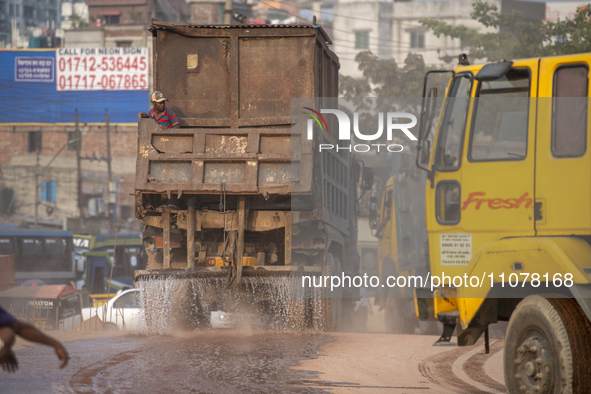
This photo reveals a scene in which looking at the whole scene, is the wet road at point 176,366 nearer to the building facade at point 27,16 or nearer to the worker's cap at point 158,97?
the worker's cap at point 158,97

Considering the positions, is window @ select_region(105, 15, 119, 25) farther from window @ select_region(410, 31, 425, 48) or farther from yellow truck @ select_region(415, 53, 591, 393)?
yellow truck @ select_region(415, 53, 591, 393)

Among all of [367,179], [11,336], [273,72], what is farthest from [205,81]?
[11,336]

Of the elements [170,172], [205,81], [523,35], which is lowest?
[170,172]

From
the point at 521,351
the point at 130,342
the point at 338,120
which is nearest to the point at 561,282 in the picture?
the point at 521,351

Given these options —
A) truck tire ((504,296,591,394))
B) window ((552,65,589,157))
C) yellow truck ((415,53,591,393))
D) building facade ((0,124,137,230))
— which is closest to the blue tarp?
building facade ((0,124,137,230))

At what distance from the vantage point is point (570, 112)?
16.4 feet

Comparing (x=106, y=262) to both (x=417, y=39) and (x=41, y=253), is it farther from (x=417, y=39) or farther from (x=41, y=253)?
(x=417, y=39)

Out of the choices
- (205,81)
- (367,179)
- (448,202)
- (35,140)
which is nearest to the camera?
(448,202)

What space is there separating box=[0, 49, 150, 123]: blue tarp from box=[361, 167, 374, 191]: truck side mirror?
31.8m

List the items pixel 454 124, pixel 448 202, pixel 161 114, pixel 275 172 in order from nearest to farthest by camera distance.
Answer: pixel 448 202 → pixel 454 124 → pixel 275 172 → pixel 161 114

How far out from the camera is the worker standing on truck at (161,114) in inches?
357

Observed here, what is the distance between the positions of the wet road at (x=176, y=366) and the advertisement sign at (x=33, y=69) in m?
37.4

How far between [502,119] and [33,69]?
4234 centimetres

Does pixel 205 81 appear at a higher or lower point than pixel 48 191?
higher
